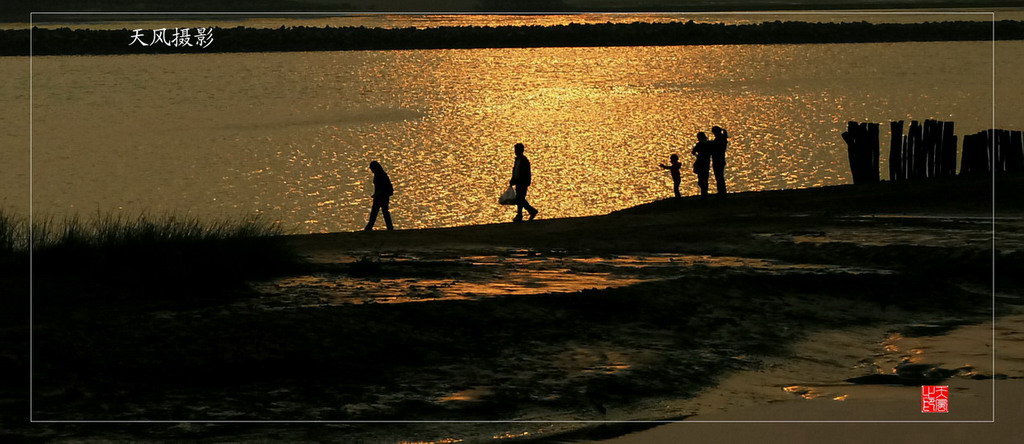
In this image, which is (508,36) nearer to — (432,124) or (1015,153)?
(432,124)

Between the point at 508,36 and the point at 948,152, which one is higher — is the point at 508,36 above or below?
above

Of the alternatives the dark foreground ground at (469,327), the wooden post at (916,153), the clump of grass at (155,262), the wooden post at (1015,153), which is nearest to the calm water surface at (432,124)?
the wooden post at (916,153)

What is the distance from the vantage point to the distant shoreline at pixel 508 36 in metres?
83.4

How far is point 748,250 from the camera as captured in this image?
1630 centimetres

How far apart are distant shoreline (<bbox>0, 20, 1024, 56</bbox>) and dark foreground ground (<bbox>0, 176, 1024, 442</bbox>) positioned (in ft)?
224

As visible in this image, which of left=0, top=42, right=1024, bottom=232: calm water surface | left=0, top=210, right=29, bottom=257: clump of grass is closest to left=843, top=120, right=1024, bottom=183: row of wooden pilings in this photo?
left=0, top=42, right=1024, bottom=232: calm water surface

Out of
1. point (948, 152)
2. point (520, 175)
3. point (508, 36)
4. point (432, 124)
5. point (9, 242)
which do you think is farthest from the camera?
point (508, 36)

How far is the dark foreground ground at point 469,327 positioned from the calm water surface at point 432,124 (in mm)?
10947

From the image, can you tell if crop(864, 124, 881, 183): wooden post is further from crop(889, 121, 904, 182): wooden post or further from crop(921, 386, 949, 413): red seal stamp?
crop(921, 386, 949, 413): red seal stamp

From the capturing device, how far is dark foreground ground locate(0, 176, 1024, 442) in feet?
31.2

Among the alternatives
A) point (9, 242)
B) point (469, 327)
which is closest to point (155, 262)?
point (9, 242)

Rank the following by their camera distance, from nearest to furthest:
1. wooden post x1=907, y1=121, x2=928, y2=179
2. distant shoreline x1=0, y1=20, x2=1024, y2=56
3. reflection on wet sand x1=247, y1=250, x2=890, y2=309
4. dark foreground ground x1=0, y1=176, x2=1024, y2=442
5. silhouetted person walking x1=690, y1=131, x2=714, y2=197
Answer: dark foreground ground x1=0, y1=176, x2=1024, y2=442 < reflection on wet sand x1=247, y1=250, x2=890, y2=309 < silhouetted person walking x1=690, y1=131, x2=714, y2=197 < wooden post x1=907, y1=121, x2=928, y2=179 < distant shoreline x1=0, y1=20, x2=1024, y2=56

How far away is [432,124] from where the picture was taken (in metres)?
52.6

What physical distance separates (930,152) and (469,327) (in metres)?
17.8
